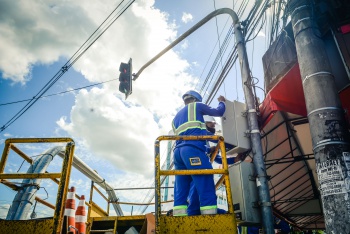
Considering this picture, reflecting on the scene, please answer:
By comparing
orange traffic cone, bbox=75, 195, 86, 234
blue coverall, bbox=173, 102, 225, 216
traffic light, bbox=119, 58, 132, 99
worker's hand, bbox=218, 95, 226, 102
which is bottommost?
orange traffic cone, bbox=75, 195, 86, 234

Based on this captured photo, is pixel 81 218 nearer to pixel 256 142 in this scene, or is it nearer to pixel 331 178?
pixel 256 142

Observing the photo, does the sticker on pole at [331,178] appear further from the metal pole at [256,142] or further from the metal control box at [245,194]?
the metal control box at [245,194]

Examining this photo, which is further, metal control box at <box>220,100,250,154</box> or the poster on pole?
metal control box at <box>220,100,250,154</box>

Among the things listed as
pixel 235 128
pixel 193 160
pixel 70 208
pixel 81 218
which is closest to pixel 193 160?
pixel 193 160

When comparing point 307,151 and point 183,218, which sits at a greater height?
point 307,151

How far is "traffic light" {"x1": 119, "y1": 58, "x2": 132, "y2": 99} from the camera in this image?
24.9 ft

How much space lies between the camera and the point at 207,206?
3061 mm

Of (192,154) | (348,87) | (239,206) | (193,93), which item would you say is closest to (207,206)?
(192,154)

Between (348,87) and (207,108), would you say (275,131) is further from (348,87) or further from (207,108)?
(207,108)

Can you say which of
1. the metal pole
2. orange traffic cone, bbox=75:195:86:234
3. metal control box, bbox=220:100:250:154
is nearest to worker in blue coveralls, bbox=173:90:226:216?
metal control box, bbox=220:100:250:154

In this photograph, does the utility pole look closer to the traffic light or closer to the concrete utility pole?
the concrete utility pole

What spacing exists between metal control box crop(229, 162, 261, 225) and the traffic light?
4.62 metres

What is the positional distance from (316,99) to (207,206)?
1.88 m

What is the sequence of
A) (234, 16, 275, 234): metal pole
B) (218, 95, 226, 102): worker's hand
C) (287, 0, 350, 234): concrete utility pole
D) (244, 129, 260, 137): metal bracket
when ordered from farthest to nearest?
(218, 95, 226, 102): worker's hand
(244, 129, 260, 137): metal bracket
(234, 16, 275, 234): metal pole
(287, 0, 350, 234): concrete utility pole
